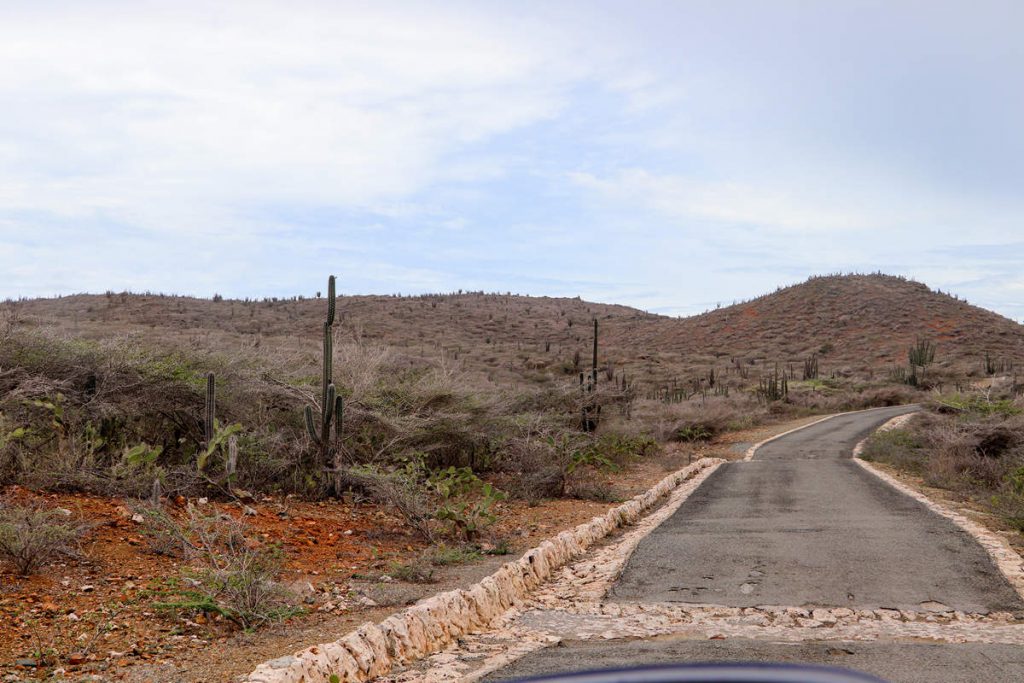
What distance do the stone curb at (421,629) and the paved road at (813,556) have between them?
0.93 metres

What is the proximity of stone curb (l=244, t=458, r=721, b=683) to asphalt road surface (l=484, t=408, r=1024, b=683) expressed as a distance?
0.84 metres

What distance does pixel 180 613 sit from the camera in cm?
698

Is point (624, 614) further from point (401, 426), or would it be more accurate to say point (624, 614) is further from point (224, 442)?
point (401, 426)

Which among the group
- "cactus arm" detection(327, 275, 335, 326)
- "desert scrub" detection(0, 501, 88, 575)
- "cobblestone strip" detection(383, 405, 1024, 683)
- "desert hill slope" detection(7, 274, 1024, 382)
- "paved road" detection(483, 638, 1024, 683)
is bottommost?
"cobblestone strip" detection(383, 405, 1024, 683)

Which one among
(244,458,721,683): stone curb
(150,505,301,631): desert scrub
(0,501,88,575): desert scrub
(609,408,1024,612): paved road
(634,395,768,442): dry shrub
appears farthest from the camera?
(634,395,768,442): dry shrub

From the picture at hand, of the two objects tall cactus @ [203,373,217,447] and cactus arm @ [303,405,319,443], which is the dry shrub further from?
tall cactus @ [203,373,217,447]

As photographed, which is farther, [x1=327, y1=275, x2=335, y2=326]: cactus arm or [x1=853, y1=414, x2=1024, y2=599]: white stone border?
[x1=327, y1=275, x2=335, y2=326]: cactus arm

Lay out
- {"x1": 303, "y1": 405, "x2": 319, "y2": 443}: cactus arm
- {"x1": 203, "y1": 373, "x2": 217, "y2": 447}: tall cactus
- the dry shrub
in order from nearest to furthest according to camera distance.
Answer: {"x1": 203, "y1": 373, "x2": 217, "y2": 447}: tall cactus
{"x1": 303, "y1": 405, "x2": 319, "y2": 443}: cactus arm
the dry shrub

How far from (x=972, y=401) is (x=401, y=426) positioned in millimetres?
16278

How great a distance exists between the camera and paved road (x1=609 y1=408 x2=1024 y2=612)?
7.77 meters

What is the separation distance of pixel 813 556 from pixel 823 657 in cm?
384

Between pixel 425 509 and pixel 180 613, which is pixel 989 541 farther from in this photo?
pixel 180 613

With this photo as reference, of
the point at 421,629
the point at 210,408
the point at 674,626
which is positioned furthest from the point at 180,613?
the point at 210,408

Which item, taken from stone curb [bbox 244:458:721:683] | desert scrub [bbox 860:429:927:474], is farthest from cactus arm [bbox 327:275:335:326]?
desert scrub [bbox 860:429:927:474]
